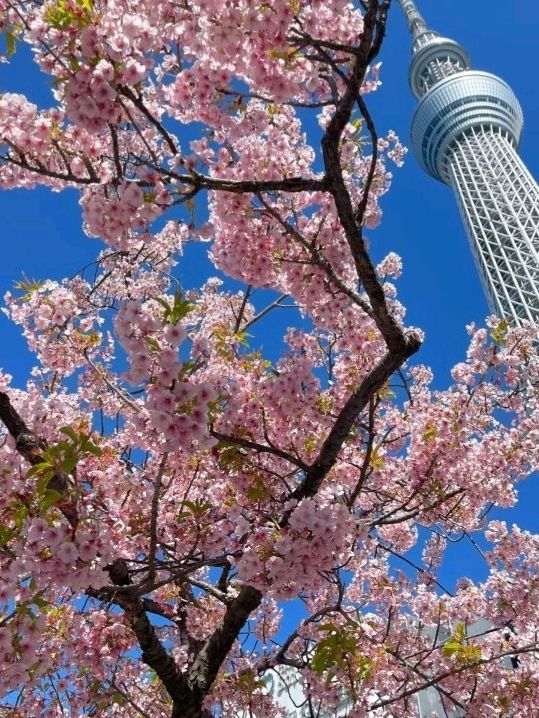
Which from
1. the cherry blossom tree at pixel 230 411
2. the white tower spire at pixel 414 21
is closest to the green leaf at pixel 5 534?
the cherry blossom tree at pixel 230 411

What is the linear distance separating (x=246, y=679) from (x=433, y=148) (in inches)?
2627

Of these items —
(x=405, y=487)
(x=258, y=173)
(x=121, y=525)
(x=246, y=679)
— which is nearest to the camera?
→ (x=121, y=525)

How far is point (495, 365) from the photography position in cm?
554

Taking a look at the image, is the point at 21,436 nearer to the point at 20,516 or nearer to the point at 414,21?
the point at 20,516

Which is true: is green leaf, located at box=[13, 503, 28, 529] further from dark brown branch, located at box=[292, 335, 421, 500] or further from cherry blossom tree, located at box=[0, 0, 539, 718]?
dark brown branch, located at box=[292, 335, 421, 500]

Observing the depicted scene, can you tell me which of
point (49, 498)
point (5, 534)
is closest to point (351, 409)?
point (49, 498)

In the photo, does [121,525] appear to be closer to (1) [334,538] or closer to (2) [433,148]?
(1) [334,538]

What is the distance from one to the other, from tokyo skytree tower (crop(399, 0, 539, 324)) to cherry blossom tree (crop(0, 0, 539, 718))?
45.7 m

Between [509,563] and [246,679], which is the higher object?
[509,563]

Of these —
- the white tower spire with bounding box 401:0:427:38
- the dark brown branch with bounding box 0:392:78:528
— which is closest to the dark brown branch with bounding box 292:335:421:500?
the dark brown branch with bounding box 0:392:78:528

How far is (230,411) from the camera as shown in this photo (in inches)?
152

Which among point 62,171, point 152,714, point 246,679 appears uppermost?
point 62,171

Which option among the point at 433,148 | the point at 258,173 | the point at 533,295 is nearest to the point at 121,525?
the point at 258,173

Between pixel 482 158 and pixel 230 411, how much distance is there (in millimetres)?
61939
